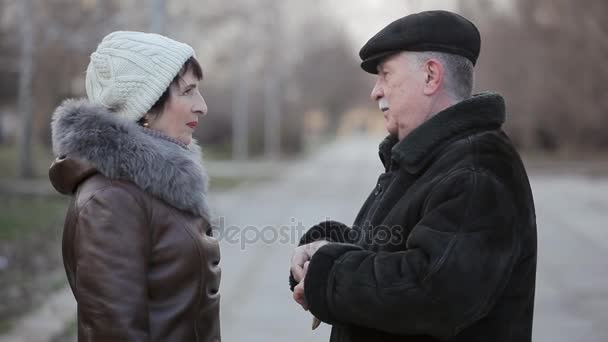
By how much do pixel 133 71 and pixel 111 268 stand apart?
2.20ft

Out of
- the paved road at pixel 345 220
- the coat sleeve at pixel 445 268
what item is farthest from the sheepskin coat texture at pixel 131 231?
the paved road at pixel 345 220

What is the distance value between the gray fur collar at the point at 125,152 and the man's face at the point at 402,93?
27.9 inches

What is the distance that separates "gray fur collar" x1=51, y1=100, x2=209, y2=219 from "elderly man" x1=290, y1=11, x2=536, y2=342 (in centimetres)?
48

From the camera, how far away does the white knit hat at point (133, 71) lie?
2303 mm

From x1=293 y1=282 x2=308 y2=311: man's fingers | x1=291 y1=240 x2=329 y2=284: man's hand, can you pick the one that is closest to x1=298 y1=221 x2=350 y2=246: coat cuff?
x1=291 y1=240 x2=329 y2=284: man's hand

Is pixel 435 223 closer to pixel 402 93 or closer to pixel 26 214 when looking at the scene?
pixel 402 93

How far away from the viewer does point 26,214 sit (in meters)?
11.1

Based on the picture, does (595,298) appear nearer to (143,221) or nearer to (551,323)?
(551,323)

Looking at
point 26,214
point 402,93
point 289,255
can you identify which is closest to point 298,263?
point 402,93

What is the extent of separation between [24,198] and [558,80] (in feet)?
72.9

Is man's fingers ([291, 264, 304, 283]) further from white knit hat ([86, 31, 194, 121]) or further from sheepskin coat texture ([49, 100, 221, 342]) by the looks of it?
white knit hat ([86, 31, 194, 121])

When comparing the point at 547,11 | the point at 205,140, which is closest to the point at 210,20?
the point at 547,11

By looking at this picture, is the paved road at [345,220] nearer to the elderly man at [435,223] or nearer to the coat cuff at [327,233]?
the coat cuff at [327,233]

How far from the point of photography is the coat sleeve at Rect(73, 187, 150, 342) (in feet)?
6.76
